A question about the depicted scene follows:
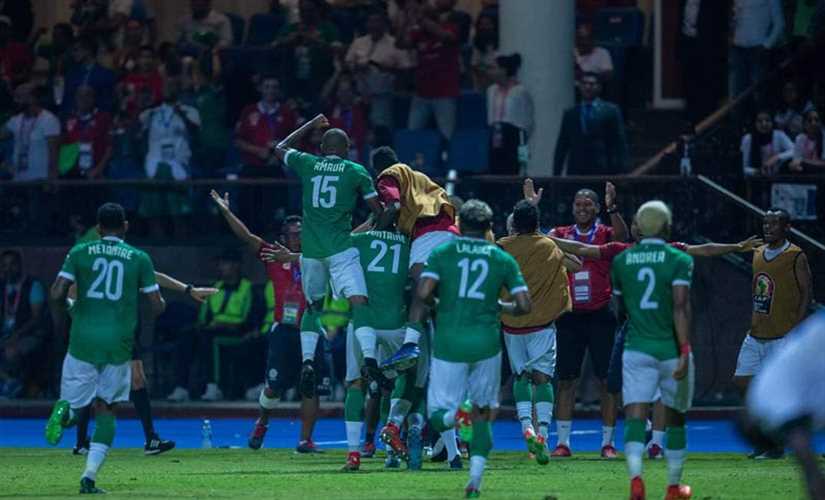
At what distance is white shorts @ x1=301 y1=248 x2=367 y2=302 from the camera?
17172mm

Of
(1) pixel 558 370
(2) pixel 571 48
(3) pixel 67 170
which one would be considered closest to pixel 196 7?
(3) pixel 67 170

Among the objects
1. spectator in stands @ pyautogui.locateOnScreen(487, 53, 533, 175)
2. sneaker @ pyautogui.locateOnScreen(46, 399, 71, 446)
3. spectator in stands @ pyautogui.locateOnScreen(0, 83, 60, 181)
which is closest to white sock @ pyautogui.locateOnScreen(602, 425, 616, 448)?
sneaker @ pyautogui.locateOnScreen(46, 399, 71, 446)

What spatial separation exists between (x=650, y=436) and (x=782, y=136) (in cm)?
711

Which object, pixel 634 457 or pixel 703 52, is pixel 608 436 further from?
pixel 703 52

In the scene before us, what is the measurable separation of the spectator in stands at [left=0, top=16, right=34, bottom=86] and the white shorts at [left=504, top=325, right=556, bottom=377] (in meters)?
13.5

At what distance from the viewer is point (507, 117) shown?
84.3ft

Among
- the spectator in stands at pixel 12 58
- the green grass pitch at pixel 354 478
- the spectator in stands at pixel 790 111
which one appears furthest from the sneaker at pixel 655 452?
the spectator in stands at pixel 12 58

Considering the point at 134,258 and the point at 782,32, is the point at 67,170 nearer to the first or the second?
the point at 782,32

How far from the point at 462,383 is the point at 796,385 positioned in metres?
6.71

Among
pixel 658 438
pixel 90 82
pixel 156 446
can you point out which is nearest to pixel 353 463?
pixel 658 438

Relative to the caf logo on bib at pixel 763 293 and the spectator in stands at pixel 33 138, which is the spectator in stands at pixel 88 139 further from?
the caf logo on bib at pixel 763 293

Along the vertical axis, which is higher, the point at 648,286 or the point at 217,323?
the point at 648,286

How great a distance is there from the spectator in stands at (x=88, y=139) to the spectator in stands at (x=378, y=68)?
12.1 ft

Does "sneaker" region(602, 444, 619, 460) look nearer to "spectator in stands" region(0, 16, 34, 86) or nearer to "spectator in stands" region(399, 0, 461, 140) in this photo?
"spectator in stands" region(399, 0, 461, 140)
